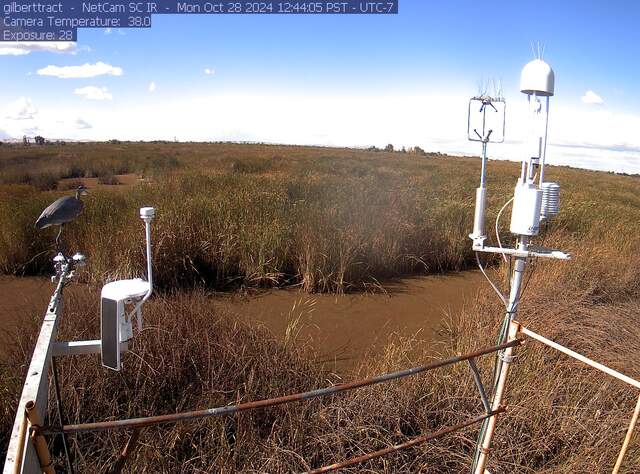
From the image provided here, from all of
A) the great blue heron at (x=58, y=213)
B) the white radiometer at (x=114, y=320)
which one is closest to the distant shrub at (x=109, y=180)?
the great blue heron at (x=58, y=213)

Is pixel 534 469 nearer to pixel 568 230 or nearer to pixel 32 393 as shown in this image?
pixel 32 393

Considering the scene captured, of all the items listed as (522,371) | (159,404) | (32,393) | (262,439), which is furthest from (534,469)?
(32,393)

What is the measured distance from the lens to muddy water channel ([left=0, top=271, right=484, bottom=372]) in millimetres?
4945

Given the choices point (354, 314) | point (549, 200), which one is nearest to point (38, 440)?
point (549, 200)

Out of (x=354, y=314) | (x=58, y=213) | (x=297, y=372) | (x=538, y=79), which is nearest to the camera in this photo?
(x=58, y=213)

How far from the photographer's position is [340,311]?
6004 millimetres

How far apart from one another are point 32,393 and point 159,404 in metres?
2.07

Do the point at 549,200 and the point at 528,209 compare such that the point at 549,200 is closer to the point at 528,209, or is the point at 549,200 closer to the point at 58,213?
the point at 528,209

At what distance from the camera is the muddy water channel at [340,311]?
4.95 meters

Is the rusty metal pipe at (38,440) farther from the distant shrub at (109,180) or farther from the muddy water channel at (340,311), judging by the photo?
the distant shrub at (109,180)

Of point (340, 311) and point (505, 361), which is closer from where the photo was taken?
point (505, 361)

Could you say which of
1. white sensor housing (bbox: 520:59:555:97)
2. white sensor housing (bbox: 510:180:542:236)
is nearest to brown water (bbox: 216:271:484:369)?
white sensor housing (bbox: 510:180:542:236)

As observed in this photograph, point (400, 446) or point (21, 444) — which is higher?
point (21, 444)

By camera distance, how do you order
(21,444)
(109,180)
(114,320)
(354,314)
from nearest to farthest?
(21,444)
(114,320)
(354,314)
(109,180)
